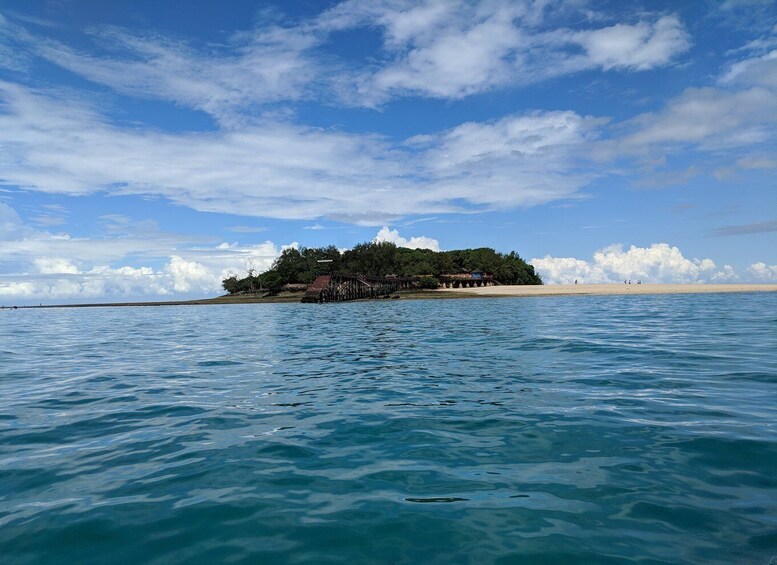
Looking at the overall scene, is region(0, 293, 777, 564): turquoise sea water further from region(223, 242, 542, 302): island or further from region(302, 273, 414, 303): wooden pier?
region(223, 242, 542, 302): island

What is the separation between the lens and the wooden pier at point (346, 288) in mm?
98625

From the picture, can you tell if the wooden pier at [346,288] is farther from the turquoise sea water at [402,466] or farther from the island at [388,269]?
the turquoise sea water at [402,466]

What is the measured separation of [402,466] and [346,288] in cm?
10000

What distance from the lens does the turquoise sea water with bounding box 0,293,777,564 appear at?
4.78 m

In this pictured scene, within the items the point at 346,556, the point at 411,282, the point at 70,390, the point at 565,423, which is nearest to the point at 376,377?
the point at 565,423

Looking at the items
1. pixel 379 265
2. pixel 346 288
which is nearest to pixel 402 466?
pixel 346 288

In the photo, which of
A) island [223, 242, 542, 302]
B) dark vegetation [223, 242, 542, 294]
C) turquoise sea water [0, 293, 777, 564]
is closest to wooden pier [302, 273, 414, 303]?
island [223, 242, 542, 302]

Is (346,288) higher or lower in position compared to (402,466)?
higher

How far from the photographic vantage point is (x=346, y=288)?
4186 inches

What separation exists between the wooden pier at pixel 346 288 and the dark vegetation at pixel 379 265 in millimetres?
13336

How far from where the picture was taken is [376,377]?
14070 mm

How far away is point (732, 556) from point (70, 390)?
15.2 meters

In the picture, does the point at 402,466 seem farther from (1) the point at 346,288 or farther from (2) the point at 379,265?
(2) the point at 379,265

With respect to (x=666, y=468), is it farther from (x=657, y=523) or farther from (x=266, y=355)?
(x=266, y=355)
